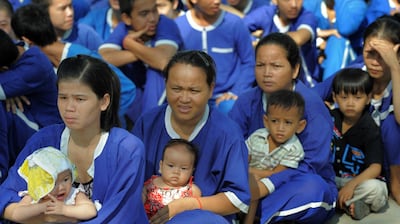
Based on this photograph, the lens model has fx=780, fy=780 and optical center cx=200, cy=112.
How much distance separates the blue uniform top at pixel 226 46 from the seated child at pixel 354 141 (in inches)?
38.5

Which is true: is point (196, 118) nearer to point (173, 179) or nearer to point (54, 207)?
point (173, 179)

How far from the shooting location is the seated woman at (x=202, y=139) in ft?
Answer: 11.4

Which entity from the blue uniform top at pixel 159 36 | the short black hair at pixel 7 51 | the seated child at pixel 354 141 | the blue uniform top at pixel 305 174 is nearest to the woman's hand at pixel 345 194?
the seated child at pixel 354 141

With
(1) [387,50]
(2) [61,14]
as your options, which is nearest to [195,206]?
(1) [387,50]

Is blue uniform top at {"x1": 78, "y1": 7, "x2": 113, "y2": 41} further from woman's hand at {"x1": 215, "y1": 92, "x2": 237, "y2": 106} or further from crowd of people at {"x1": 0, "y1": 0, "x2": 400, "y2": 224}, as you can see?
woman's hand at {"x1": 215, "y1": 92, "x2": 237, "y2": 106}

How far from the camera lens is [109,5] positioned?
6.01 metres

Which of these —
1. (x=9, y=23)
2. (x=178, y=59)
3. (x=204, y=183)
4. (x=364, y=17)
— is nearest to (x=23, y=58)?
(x=9, y=23)

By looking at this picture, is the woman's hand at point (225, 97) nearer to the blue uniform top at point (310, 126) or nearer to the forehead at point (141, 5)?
the forehead at point (141, 5)

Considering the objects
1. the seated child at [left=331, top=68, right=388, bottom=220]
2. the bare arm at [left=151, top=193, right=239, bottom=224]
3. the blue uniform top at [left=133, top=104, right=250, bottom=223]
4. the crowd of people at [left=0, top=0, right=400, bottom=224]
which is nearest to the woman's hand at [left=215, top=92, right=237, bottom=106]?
the crowd of people at [left=0, top=0, right=400, bottom=224]

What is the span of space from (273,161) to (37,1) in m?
2.06

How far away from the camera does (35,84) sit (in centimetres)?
411

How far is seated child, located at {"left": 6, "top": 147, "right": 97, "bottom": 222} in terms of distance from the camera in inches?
115

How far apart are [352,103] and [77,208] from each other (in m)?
1.92

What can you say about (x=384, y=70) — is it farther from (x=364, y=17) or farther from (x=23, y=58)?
(x=23, y=58)
